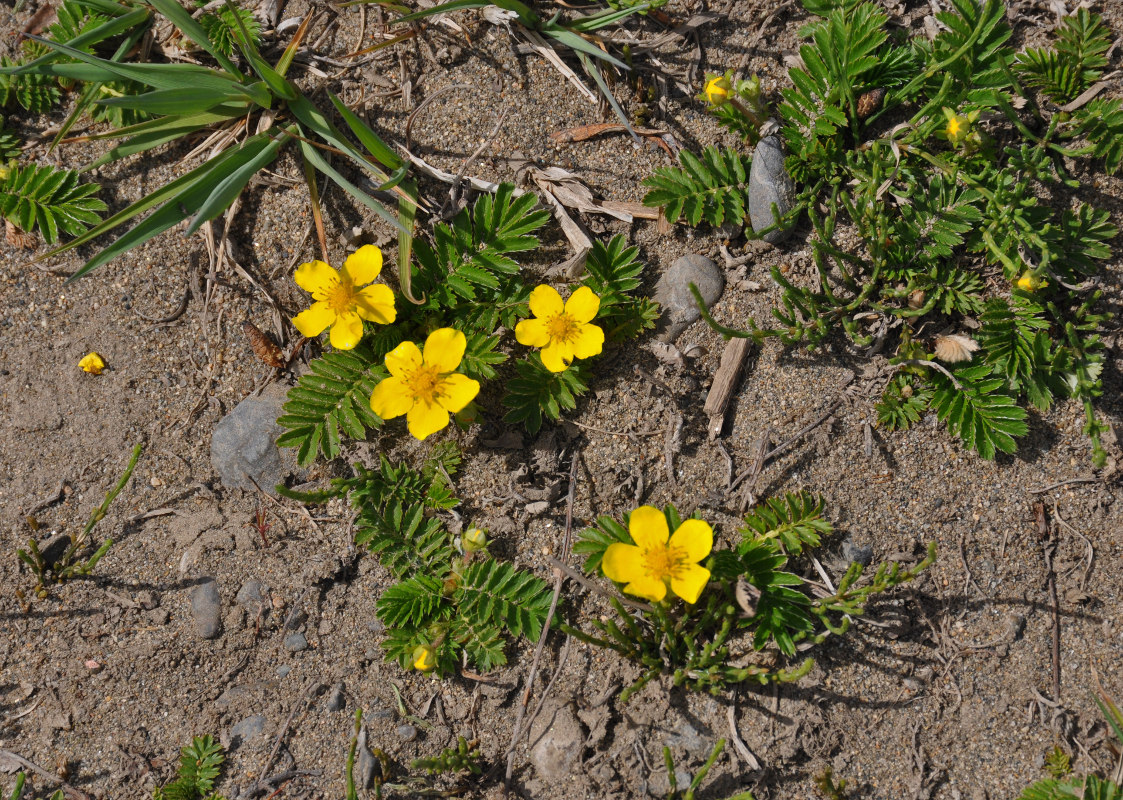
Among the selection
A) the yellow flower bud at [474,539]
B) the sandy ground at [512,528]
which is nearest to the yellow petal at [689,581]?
the sandy ground at [512,528]

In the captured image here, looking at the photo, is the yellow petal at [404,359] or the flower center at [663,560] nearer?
the flower center at [663,560]

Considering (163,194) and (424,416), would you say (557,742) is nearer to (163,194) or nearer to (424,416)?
(424,416)

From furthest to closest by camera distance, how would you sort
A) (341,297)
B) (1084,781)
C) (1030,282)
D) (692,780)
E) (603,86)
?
(603,86), (341,297), (692,780), (1084,781), (1030,282)

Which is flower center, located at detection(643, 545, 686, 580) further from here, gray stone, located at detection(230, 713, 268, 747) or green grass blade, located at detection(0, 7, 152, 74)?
green grass blade, located at detection(0, 7, 152, 74)

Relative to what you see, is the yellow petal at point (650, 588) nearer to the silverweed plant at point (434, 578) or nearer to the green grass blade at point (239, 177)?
the silverweed plant at point (434, 578)

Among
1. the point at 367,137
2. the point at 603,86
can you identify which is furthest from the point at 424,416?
the point at 603,86

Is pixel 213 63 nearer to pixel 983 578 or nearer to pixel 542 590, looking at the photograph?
pixel 542 590

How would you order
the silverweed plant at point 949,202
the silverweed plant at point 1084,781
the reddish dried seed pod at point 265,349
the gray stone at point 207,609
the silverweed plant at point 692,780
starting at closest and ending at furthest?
the silverweed plant at point 692,780 → the silverweed plant at point 1084,781 → the silverweed plant at point 949,202 → the gray stone at point 207,609 → the reddish dried seed pod at point 265,349
